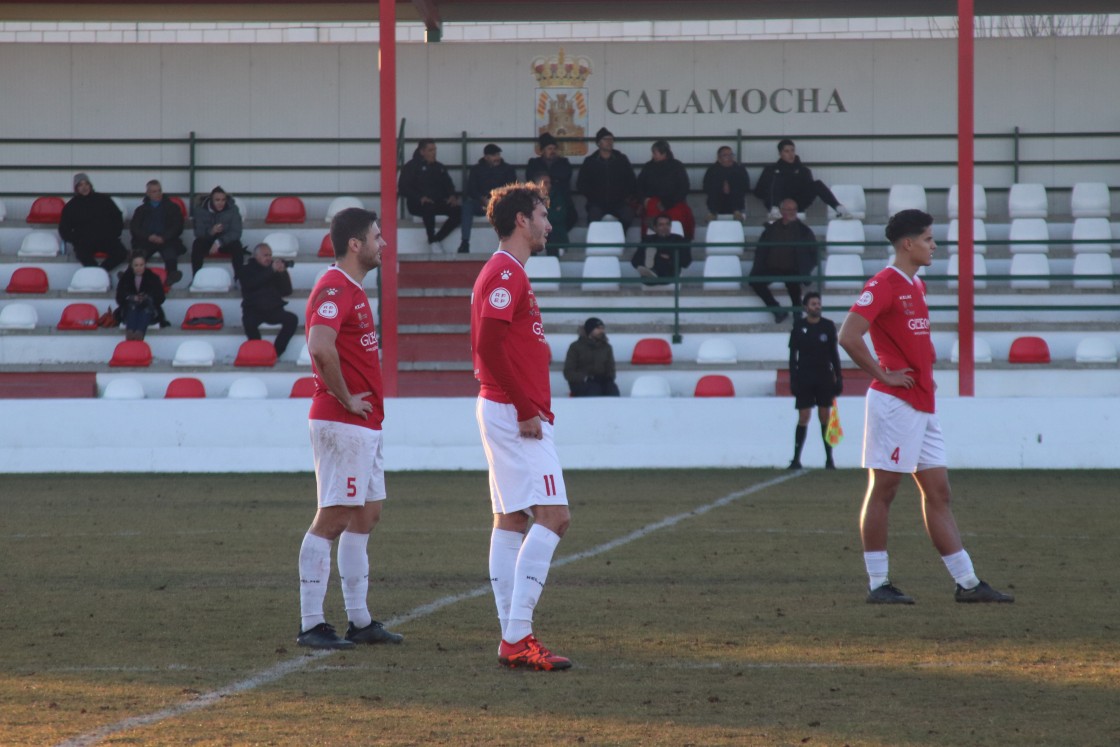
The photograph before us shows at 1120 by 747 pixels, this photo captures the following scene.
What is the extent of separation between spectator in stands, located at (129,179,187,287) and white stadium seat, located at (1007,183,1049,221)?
11.8m

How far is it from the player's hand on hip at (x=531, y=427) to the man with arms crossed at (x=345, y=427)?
822 millimetres

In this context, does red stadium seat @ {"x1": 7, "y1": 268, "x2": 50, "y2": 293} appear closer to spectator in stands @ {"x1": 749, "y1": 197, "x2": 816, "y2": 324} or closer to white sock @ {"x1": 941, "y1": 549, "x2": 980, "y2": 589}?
spectator in stands @ {"x1": 749, "y1": 197, "x2": 816, "y2": 324}

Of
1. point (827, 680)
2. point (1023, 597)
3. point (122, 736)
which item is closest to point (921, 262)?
point (1023, 597)

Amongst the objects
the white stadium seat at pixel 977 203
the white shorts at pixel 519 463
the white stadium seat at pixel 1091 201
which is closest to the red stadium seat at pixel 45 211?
the white stadium seat at pixel 977 203


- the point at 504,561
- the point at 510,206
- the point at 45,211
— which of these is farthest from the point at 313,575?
the point at 45,211

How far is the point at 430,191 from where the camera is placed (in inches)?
856

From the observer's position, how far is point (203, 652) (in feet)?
21.2

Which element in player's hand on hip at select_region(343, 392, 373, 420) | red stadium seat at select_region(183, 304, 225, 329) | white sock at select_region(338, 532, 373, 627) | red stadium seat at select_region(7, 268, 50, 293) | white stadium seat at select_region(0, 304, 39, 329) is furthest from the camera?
red stadium seat at select_region(7, 268, 50, 293)

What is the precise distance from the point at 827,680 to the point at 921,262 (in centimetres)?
267

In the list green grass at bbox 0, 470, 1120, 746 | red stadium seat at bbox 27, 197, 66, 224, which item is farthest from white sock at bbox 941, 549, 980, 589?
red stadium seat at bbox 27, 197, 66, 224

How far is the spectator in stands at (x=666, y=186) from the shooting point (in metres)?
21.5

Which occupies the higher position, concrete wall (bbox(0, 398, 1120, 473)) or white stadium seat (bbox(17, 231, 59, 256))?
white stadium seat (bbox(17, 231, 59, 256))

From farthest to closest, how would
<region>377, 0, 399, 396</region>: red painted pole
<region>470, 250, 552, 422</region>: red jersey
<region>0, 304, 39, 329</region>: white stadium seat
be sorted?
<region>0, 304, 39, 329</region>: white stadium seat → <region>377, 0, 399, 396</region>: red painted pole → <region>470, 250, 552, 422</region>: red jersey

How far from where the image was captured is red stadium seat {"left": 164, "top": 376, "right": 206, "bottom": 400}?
1877 centimetres
